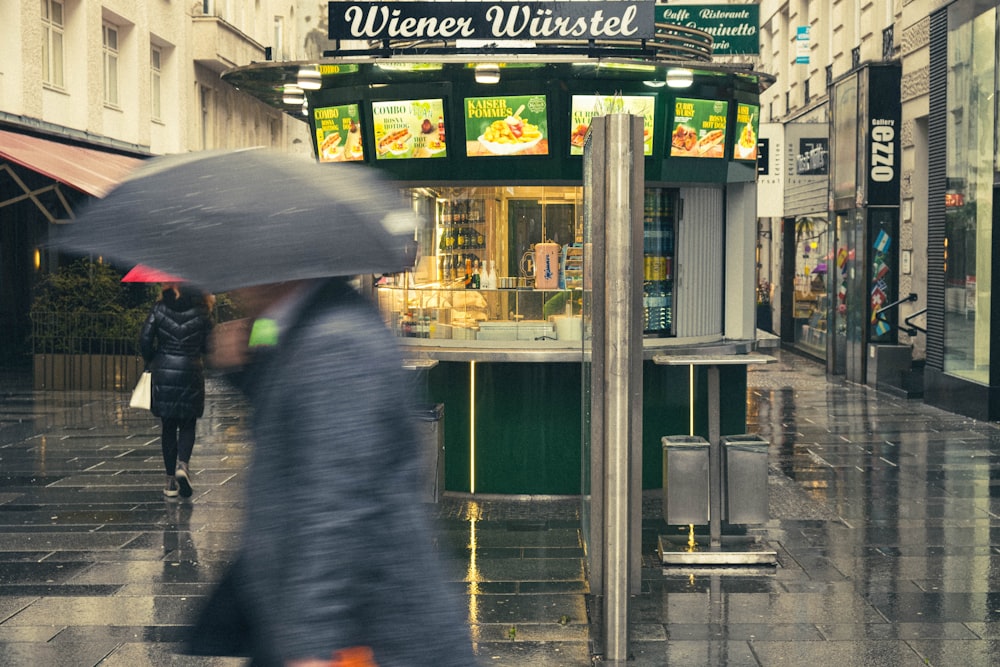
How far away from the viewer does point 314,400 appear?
205cm

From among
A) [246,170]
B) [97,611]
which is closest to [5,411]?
[97,611]


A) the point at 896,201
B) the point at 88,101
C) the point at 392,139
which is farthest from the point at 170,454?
the point at 88,101

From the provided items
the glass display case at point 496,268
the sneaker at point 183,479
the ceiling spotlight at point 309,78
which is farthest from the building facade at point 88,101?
the sneaker at point 183,479

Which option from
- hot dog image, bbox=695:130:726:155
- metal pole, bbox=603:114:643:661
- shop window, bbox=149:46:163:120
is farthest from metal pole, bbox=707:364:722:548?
shop window, bbox=149:46:163:120

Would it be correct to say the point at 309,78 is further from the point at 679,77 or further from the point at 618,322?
the point at 618,322

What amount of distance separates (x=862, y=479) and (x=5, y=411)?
404 inches

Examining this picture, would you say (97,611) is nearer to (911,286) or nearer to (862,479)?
(862,479)

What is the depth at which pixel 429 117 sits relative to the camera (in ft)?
33.9

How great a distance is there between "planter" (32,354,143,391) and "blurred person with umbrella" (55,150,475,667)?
16.5 meters

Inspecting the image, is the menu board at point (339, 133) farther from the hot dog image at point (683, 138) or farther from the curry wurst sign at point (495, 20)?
the hot dog image at point (683, 138)

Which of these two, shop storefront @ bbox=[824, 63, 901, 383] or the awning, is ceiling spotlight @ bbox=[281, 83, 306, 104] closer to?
the awning

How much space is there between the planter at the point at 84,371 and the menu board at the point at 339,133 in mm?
8434

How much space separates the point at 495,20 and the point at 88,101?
1461 cm

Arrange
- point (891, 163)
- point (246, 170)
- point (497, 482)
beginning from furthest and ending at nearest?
1. point (891, 163)
2. point (497, 482)
3. point (246, 170)
